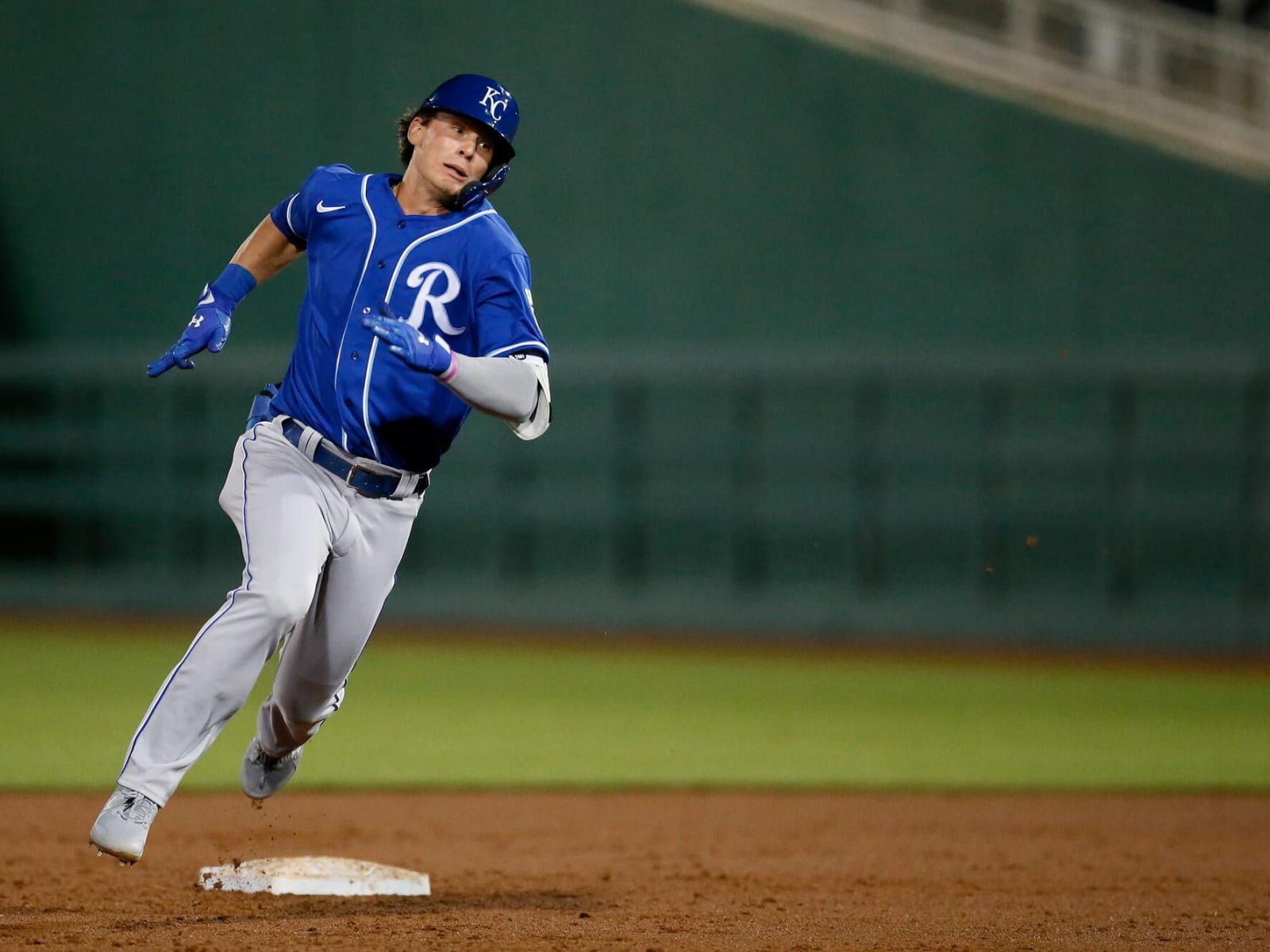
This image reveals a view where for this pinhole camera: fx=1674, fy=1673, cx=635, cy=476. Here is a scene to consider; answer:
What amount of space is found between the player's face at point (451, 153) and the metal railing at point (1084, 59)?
10.1 m

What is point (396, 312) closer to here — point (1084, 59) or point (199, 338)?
point (199, 338)

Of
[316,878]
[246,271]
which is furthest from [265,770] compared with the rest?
[246,271]

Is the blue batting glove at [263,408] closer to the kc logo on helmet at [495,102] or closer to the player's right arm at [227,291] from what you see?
the player's right arm at [227,291]

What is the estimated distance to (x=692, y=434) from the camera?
12.9 m

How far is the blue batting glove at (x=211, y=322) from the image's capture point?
4219 mm

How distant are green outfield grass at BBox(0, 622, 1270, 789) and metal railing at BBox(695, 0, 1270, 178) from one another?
4826mm

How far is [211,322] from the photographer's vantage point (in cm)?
432

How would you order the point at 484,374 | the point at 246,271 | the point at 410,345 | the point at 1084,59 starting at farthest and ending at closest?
1. the point at 1084,59
2. the point at 246,271
3. the point at 484,374
4. the point at 410,345

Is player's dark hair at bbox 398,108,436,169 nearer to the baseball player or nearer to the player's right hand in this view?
the baseball player

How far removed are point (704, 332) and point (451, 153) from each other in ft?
31.9

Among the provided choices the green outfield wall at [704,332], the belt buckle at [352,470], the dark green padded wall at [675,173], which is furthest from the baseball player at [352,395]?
the dark green padded wall at [675,173]

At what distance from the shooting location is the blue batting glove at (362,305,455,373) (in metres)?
3.73

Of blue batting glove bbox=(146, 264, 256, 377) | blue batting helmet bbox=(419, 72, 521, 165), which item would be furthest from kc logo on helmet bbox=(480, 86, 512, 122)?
blue batting glove bbox=(146, 264, 256, 377)

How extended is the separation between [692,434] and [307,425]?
8.71 meters
